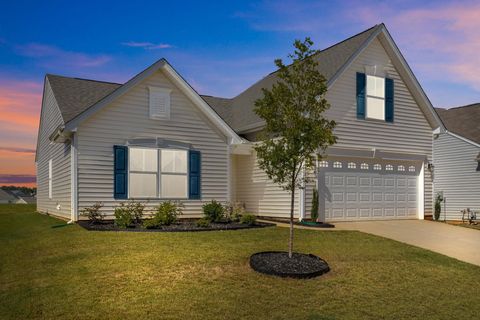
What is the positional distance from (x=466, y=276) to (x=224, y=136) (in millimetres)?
10319

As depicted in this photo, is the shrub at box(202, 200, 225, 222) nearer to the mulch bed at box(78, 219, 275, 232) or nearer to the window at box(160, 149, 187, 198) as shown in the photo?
the mulch bed at box(78, 219, 275, 232)

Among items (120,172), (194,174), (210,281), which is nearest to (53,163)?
(120,172)

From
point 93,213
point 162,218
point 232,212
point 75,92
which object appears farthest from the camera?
point 75,92

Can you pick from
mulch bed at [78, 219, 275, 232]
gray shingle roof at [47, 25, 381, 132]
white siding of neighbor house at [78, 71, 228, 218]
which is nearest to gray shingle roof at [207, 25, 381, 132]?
gray shingle roof at [47, 25, 381, 132]

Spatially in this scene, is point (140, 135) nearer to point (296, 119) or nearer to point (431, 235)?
point (296, 119)

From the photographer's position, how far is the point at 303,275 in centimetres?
868

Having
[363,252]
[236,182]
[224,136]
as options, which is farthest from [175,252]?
[236,182]

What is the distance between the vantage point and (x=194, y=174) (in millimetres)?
16734

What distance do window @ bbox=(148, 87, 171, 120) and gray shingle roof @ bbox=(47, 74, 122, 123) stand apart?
2.36 meters

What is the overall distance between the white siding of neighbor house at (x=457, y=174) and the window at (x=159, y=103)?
16.0 metres

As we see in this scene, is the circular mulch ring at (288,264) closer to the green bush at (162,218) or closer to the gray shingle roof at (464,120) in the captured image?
the green bush at (162,218)

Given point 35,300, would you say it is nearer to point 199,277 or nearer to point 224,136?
point 199,277

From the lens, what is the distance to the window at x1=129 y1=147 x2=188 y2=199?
15719mm

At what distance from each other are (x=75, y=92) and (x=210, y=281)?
12.4m
